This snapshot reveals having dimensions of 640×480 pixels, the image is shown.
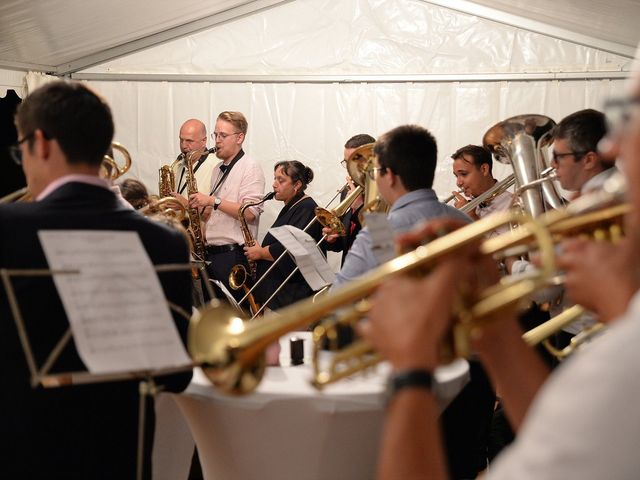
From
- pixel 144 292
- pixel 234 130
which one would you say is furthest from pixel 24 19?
pixel 144 292

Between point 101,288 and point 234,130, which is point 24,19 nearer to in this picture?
point 234,130

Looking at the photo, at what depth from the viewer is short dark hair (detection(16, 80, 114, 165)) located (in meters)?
2.42

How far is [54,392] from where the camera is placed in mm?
2260

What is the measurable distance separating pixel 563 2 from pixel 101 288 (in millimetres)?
6397

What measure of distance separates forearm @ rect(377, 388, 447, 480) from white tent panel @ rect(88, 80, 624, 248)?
7220 millimetres

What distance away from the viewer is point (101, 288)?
6.75 feet

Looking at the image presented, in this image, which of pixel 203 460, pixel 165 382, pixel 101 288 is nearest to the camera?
pixel 101 288

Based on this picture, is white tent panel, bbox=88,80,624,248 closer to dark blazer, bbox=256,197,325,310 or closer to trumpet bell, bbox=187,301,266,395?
dark blazer, bbox=256,197,325,310

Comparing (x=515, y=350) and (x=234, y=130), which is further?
(x=234, y=130)

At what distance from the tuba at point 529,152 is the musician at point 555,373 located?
286 cm

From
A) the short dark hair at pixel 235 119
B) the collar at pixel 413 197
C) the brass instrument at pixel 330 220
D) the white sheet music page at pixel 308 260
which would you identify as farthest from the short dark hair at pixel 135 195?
the collar at pixel 413 197

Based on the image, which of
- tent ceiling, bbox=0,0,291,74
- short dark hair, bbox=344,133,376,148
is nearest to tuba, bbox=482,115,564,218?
short dark hair, bbox=344,133,376,148

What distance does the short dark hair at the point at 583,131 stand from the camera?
12.9 ft

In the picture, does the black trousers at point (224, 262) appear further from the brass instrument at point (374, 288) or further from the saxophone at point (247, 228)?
the brass instrument at point (374, 288)
